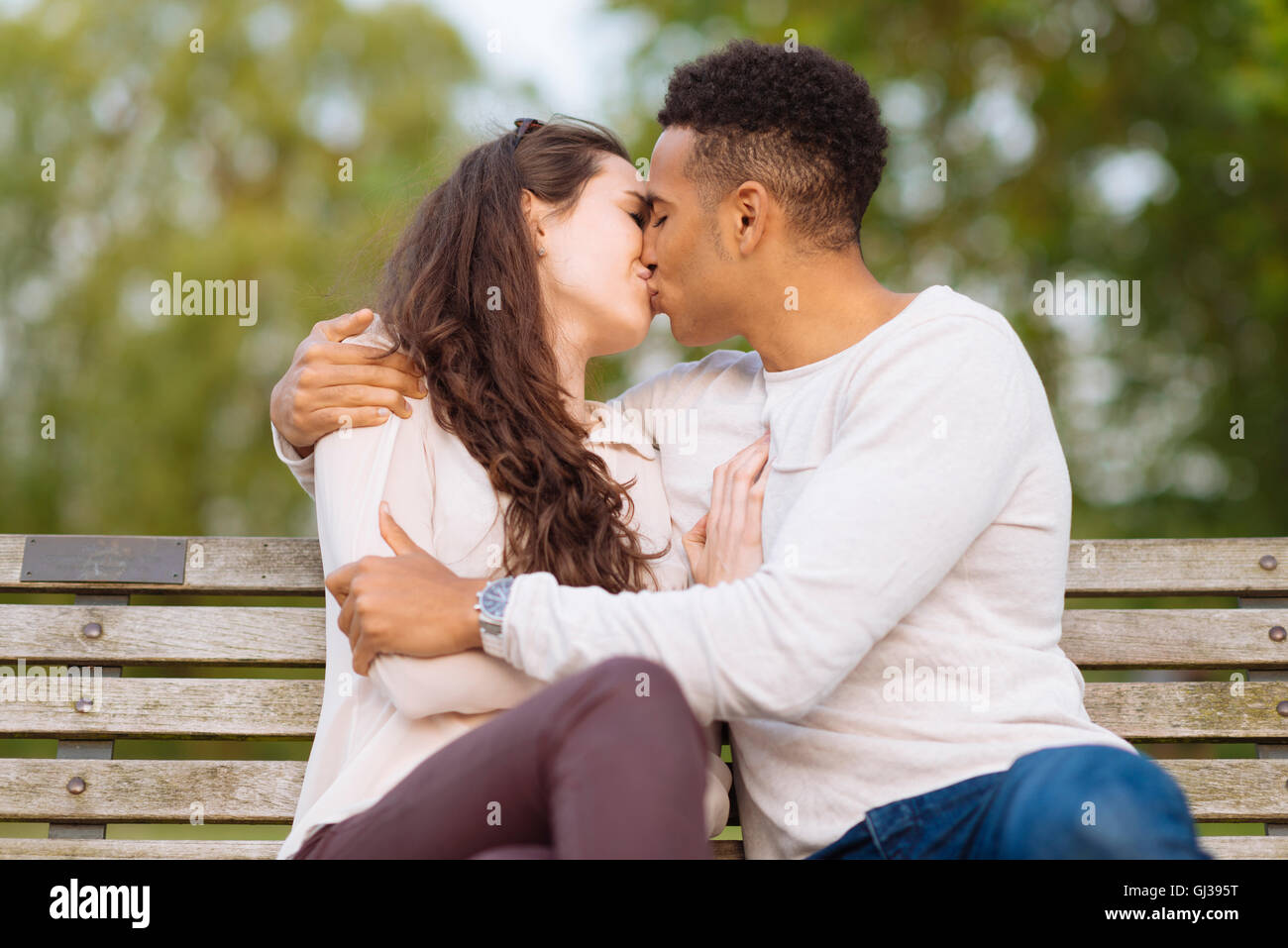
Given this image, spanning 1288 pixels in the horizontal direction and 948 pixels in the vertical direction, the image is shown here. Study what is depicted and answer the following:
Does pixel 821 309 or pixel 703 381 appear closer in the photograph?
pixel 821 309

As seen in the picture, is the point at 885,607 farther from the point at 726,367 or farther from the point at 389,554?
the point at 726,367

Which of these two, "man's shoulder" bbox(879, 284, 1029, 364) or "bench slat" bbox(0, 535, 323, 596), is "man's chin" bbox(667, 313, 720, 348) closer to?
"man's shoulder" bbox(879, 284, 1029, 364)

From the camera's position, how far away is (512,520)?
7.53ft

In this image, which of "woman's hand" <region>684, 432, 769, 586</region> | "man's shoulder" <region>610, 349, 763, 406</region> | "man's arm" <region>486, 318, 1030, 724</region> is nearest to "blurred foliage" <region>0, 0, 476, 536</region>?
"man's shoulder" <region>610, 349, 763, 406</region>

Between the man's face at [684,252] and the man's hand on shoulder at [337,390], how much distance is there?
57 cm

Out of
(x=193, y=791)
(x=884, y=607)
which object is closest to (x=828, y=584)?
Result: (x=884, y=607)

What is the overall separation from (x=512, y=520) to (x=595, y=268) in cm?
62

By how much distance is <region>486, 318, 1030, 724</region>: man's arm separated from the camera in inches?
71.6

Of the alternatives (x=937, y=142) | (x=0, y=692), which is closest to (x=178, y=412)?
(x=937, y=142)

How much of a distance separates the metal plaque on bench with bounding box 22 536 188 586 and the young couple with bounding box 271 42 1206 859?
0.42m

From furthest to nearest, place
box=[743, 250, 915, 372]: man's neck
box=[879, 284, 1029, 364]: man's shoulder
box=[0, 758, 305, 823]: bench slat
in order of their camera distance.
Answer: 1. box=[0, 758, 305, 823]: bench slat
2. box=[743, 250, 915, 372]: man's neck
3. box=[879, 284, 1029, 364]: man's shoulder

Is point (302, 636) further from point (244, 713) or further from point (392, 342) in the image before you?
point (392, 342)

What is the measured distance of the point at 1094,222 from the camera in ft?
27.9
